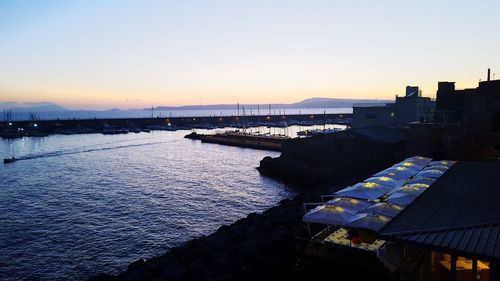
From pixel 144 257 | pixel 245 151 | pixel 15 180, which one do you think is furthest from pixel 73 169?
pixel 144 257

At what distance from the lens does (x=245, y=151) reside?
249 feet

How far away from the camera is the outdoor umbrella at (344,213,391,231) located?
48.9 feet

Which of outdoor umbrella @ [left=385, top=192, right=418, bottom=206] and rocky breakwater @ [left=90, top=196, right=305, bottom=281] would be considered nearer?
outdoor umbrella @ [left=385, top=192, right=418, bottom=206]

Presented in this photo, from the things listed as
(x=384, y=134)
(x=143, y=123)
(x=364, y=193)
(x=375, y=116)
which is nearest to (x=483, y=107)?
(x=364, y=193)

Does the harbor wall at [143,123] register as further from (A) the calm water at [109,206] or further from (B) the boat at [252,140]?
(A) the calm water at [109,206]

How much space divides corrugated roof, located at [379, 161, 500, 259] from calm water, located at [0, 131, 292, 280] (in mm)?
17579

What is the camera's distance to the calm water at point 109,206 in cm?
2369

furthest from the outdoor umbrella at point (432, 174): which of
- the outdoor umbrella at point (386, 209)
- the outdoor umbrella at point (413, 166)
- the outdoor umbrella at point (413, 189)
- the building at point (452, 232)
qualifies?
the outdoor umbrella at point (386, 209)

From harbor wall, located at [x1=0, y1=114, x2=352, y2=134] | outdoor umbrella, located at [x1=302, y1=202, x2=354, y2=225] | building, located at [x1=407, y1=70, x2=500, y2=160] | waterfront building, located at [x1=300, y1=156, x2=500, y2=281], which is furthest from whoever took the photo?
harbor wall, located at [x1=0, y1=114, x2=352, y2=134]

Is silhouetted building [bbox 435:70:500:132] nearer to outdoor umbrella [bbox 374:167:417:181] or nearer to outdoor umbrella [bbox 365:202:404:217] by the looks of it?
outdoor umbrella [bbox 374:167:417:181]

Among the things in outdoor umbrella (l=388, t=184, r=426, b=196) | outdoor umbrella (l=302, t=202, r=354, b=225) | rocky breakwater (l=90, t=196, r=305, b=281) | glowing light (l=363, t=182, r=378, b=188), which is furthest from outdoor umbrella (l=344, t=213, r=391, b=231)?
glowing light (l=363, t=182, r=378, b=188)

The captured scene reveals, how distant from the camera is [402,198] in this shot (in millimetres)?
17531

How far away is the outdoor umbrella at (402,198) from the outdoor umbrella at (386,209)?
0.52 m

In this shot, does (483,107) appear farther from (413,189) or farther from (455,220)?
(455,220)
